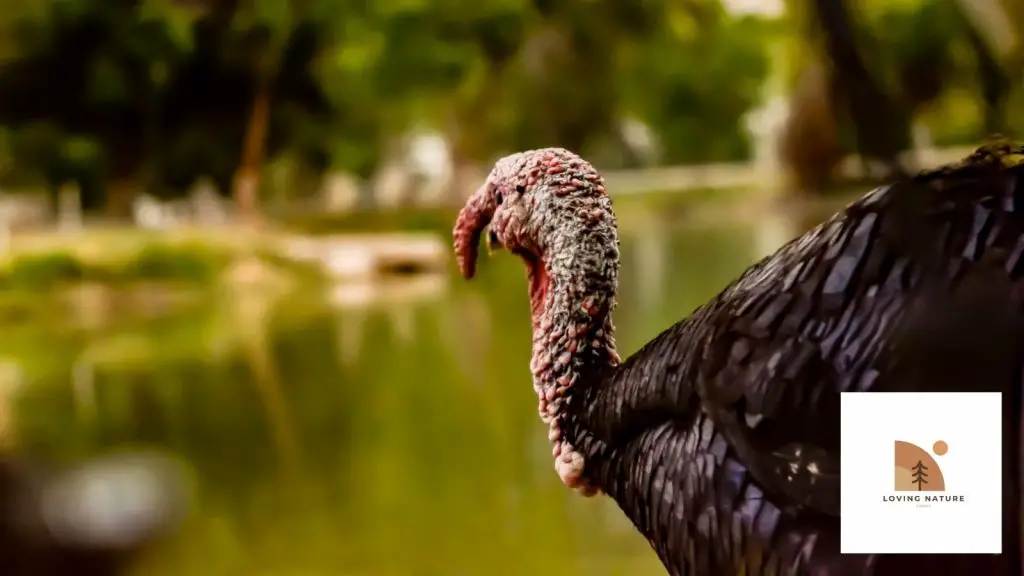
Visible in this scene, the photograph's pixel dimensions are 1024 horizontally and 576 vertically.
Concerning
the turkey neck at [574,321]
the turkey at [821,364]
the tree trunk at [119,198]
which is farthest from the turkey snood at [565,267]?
the tree trunk at [119,198]

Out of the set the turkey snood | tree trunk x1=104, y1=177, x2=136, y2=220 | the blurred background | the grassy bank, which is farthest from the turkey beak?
tree trunk x1=104, y1=177, x2=136, y2=220

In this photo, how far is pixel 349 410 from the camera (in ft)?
4.85

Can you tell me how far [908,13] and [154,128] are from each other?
4.33 feet

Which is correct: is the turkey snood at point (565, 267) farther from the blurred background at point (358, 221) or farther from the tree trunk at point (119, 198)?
the tree trunk at point (119, 198)

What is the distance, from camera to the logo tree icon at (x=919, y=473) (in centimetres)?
75

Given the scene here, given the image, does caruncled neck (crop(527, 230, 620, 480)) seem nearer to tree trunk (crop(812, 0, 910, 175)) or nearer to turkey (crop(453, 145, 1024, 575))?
turkey (crop(453, 145, 1024, 575))

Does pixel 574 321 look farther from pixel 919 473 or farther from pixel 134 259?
pixel 134 259

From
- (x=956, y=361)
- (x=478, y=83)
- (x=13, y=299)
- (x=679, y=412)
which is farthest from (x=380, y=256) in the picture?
(x=956, y=361)

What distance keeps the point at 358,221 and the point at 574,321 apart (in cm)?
82

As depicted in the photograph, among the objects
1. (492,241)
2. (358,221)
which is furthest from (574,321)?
(358,221)

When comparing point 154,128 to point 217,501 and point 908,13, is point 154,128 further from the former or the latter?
point 908,13

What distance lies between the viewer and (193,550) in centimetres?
A: 132

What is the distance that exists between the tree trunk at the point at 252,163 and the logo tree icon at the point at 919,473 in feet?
4.15

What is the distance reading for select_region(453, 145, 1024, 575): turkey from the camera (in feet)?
2.10
